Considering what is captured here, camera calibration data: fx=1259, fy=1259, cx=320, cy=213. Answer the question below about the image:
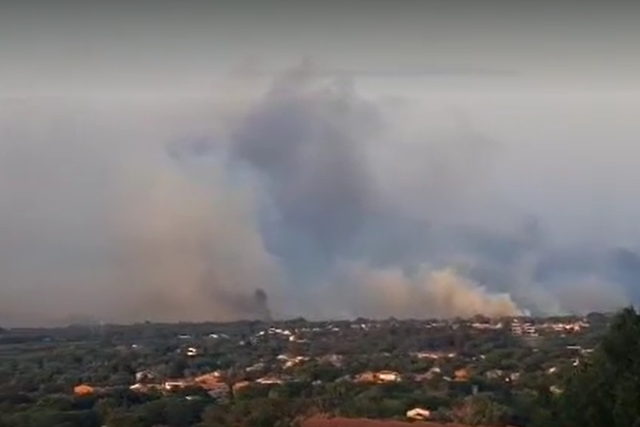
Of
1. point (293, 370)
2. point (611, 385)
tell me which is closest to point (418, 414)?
point (611, 385)

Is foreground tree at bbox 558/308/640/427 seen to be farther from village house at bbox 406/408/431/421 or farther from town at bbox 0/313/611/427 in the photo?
village house at bbox 406/408/431/421

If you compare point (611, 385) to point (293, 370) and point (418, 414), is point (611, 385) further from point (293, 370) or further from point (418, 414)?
point (293, 370)

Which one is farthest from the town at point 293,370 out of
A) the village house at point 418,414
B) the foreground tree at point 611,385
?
the foreground tree at point 611,385

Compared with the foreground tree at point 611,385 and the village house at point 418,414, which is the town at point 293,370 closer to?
the village house at point 418,414

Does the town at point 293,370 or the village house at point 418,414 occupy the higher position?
the town at point 293,370

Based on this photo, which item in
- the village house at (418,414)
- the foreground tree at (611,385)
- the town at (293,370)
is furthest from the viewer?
the town at (293,370)

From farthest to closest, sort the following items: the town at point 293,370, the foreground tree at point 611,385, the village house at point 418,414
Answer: the town at point 293,370
the village house at point 418,414
the foreground tree at point 611,385

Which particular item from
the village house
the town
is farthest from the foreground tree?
the village house

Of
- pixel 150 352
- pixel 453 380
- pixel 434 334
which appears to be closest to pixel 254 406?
pixel 453 380
